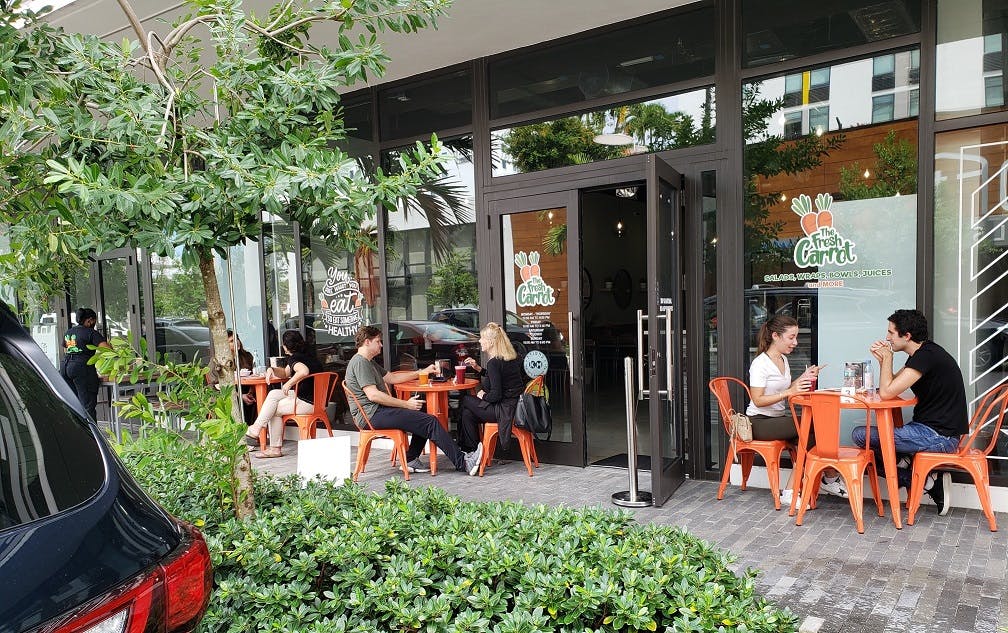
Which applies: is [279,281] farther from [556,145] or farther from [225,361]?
[225,361]

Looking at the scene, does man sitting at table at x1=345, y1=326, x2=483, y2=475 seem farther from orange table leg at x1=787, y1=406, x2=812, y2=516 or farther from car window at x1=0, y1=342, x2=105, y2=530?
car window at x1=0, y1=342, x2=105, y2=530

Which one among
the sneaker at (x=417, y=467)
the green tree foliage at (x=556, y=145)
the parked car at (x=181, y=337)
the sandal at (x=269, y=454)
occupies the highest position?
the green tree foliage at (x=556, y=145)

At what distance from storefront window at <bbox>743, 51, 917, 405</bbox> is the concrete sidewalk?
1109 mm

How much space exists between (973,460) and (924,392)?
0.46 meters

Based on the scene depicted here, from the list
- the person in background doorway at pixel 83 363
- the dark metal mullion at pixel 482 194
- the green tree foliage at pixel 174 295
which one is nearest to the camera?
the dark metal mullion at pixel 482 194

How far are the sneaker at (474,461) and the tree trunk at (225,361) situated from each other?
3.01 metres

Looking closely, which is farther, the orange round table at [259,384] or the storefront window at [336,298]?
the storefront window at [336,298]

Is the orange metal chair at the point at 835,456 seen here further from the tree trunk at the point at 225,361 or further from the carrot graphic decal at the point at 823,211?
the tree trunk at the point at 225,361

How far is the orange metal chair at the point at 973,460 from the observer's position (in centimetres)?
388

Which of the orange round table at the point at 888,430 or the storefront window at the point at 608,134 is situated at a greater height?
the storefront window at the point at 608,134

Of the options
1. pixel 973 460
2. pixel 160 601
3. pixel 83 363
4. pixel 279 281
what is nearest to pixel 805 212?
pixel 973 460

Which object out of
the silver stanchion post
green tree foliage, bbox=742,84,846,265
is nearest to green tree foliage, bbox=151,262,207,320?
the silver stanchion post

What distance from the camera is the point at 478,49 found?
5.92 m

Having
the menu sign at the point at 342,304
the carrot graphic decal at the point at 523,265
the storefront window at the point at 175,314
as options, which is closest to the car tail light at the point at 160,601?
the carrot graphic decal at the point at 523,265
